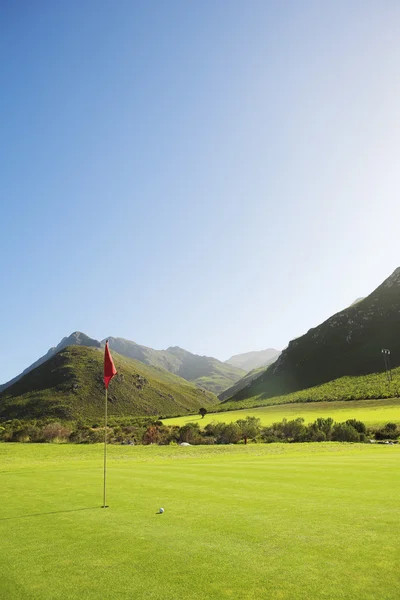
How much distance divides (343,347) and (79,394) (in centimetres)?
9571

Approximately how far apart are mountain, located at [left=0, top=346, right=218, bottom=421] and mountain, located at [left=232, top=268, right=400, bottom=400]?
3487 centimetres

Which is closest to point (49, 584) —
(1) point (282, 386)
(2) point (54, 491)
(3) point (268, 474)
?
(2) point (54, 491)

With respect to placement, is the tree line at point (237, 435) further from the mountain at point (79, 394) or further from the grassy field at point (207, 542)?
the mountain at point (79, 394)

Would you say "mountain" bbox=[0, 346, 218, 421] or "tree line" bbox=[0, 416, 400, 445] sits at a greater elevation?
"mountain" bbox=[0, 346, 218, 421]

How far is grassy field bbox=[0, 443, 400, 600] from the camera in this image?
5.48 meters

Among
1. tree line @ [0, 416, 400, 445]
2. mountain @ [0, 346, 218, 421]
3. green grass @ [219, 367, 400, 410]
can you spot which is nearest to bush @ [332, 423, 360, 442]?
tree line @ [0, 416, 400, 445]

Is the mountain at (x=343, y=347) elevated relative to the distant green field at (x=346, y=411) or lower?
elevated

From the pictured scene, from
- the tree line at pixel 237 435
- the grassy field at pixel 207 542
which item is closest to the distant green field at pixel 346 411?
the tree line at pixel 237 435

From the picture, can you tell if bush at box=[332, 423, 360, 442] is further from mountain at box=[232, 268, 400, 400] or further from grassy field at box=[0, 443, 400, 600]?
mountain at box=[232, 268, 400, 400]

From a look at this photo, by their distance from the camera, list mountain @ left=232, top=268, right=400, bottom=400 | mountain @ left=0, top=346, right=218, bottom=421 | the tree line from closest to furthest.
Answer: the tree line → mountain @ left=0, top=346, right=218, bottom=421 → mountain @ left=232, top=268, right=400, bottom=400

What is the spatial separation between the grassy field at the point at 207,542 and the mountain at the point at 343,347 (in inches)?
5005

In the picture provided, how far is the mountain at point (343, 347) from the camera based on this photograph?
139 m

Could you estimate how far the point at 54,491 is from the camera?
14016mm

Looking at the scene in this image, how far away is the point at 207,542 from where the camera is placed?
7.32m
